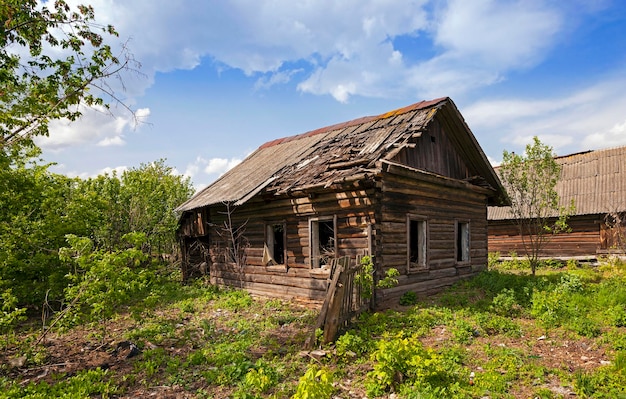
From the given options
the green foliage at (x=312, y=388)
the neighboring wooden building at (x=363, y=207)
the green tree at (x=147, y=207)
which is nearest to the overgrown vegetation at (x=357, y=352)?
the green foliage at (x=312, y=388)

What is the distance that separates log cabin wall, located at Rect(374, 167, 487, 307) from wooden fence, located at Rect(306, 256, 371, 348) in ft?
5.05

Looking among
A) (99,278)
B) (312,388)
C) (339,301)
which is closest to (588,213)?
(339,301)

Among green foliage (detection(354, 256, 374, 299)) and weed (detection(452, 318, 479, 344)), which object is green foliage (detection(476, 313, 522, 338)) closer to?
weed (detection(452, 318, 479, 344))

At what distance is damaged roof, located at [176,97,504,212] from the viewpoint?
1021 cm

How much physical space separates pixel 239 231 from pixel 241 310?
3.25m

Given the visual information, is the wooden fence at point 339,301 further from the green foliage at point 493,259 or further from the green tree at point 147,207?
the green foliage at point 493,259

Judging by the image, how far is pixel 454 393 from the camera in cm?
490

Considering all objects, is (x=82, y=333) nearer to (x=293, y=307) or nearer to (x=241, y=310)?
(x=241, y=310)

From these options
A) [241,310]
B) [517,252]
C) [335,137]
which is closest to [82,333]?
[241,310]

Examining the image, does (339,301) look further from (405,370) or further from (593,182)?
(593,182)

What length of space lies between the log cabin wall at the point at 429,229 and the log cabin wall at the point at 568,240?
A: 8.58 metres

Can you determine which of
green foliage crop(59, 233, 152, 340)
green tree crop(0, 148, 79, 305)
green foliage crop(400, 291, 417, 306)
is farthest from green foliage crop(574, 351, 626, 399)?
green tree crop(0, 148, 79, 305)

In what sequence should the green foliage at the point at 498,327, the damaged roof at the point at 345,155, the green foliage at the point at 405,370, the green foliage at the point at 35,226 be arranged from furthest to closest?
1. the damaged roof at the point at 345,155
2. the green foliage at the point at 35,226
3. the green foliage at the point at 498,327
4. the green foliage at the point at 405,370

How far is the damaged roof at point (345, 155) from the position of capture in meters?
10.2
